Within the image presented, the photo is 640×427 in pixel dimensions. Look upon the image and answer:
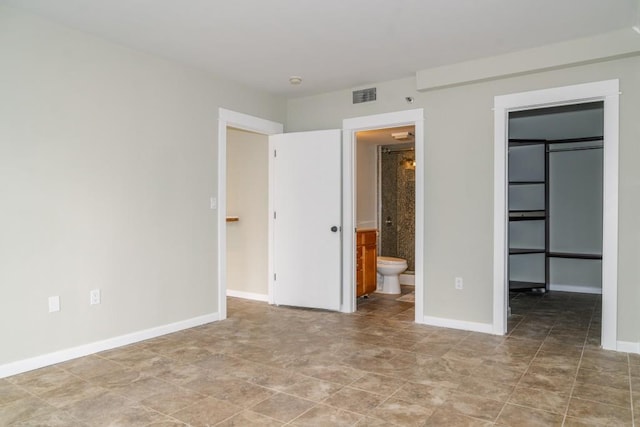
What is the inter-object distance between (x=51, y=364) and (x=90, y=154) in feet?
5.08

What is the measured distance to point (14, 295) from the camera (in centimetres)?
286

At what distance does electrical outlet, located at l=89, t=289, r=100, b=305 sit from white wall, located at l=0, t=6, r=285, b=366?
4 centimetres

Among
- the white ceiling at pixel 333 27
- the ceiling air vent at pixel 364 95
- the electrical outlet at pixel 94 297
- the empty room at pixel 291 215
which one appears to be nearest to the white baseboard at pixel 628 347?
the empty room at pixel 291 215

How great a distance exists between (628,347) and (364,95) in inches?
128

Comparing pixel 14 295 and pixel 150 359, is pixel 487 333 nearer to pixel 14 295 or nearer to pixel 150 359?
pixel 150 359

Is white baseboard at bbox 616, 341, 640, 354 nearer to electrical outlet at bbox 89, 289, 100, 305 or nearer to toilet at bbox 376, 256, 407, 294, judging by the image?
toilet at bbox 376, 256, 407, 294

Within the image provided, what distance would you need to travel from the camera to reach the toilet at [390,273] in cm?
579

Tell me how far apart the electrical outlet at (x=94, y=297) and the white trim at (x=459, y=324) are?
2.92 metres

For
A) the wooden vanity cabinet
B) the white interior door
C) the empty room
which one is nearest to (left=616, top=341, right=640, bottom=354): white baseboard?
the empty room

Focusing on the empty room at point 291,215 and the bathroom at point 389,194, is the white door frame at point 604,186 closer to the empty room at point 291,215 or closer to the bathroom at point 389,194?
the empty room at point 291,215

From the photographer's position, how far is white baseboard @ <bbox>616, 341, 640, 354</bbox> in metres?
3.29

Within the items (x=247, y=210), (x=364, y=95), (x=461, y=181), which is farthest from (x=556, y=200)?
(x=247, y=210)

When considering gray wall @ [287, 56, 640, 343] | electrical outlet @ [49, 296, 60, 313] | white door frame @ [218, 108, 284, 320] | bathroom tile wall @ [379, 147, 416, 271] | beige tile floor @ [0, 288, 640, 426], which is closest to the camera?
beige tile floor @ [0, 288, 640, 426]

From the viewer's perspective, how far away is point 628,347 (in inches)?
130
